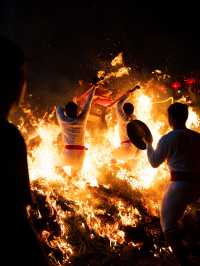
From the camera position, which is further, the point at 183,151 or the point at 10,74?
the point at 183,151

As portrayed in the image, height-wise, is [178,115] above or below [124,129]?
below

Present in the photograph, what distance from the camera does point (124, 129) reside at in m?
9.02

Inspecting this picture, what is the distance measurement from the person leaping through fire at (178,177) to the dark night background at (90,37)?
8.45m

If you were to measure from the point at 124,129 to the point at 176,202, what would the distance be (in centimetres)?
372

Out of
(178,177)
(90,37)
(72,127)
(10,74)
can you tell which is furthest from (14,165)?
(90,37)

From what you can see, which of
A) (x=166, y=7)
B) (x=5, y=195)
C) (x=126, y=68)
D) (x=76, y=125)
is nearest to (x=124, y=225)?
(x=76, y=125)

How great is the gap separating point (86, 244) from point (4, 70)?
490cm

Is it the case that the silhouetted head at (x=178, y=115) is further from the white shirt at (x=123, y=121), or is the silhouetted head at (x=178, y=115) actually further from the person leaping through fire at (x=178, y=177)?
the white shirt at (x=123, y=121)

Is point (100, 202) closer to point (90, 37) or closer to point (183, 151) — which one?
point (183, 151)

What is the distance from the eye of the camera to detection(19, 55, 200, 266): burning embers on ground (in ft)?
20.9

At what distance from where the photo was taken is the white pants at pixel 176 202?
5.48 m

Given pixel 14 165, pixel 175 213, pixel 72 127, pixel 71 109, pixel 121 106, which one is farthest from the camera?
pixel 121 106

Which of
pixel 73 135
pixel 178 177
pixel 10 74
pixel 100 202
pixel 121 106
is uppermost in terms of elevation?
pixel 121 106

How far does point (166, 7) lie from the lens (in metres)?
16.9
